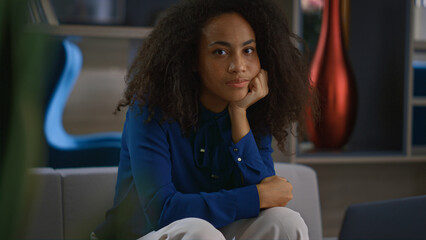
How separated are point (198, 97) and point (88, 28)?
2.80 feet

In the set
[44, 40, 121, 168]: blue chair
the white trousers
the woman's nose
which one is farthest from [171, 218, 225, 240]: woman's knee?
[44, 40, 121, 168]: blue chair

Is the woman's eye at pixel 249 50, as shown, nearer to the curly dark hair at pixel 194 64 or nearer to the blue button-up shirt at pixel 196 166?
the curly dark hair at pixel 194 64

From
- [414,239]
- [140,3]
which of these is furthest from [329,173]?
[414,239]

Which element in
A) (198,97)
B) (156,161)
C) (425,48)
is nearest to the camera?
(156,161)

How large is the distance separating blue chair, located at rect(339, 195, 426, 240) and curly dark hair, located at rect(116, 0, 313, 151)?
65 centimetres

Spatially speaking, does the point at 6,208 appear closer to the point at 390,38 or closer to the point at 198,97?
the point at 198,97

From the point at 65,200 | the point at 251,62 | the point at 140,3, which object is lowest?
the point at 65,200

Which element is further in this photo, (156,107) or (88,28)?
(88,28)

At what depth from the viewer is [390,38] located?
231cm

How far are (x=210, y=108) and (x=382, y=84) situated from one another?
148 centimetres

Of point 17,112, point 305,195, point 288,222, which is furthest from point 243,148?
point 17,112

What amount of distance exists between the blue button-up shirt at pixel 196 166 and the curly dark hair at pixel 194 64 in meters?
0.05

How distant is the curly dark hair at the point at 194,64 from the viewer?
1.12m

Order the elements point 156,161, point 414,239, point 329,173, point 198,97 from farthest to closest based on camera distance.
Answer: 1. point 329,173
2. point 198,97
3. point 156,161
4. point 414,239
